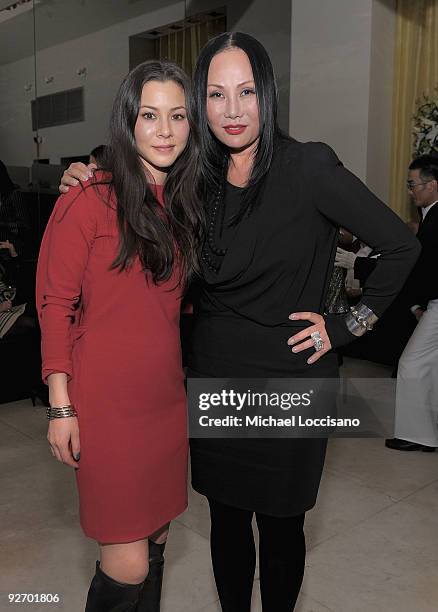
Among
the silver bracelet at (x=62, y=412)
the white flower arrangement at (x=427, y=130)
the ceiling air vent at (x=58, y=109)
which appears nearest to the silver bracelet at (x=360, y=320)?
the silver bracelet at (x=62, y=412)

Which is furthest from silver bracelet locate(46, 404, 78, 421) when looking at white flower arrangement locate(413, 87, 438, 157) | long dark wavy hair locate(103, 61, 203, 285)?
white flower arrangement locate(413, 87, 438, 157)

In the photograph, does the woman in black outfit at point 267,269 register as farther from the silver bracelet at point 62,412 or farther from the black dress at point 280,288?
the silver bracelet at point 62,412

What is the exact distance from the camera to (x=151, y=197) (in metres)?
1.43

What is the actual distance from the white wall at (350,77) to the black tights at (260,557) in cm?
450

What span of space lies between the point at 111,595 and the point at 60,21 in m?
5.50

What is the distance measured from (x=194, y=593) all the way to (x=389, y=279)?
128cm

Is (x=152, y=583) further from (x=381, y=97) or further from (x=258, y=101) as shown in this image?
(x=381, y=97)

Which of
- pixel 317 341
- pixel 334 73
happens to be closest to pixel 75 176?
pixel 317 341

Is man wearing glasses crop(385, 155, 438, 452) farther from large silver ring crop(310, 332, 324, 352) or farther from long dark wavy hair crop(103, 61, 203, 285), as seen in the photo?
long dark wavy hair crop(103, 61, 203, 285)

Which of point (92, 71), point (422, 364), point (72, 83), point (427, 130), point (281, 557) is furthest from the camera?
point (92, 71)

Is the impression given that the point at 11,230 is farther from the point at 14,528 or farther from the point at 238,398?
the point at 238,398

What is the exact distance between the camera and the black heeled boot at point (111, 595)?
1.40 m

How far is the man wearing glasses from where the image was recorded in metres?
3.29

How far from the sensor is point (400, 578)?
2.22m
